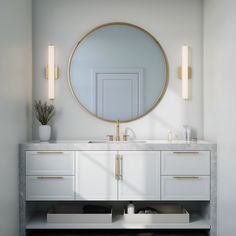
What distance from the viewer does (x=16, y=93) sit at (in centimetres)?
322

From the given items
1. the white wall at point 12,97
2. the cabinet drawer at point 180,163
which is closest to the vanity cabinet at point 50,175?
the white wall at point 12,97

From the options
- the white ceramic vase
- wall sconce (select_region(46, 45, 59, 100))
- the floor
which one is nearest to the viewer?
the floor

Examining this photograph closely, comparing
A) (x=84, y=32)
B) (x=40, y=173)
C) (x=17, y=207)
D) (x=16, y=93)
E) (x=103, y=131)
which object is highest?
(x=84, y=32)

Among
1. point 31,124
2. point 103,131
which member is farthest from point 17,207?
point 103,131

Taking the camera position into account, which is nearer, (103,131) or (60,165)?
(60,165)

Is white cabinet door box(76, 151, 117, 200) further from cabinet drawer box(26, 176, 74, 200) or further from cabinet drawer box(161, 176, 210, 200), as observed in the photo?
cabinet drawer box(161, 176, 210, 200)

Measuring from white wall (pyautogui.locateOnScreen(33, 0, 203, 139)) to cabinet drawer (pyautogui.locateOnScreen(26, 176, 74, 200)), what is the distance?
1.93 ft

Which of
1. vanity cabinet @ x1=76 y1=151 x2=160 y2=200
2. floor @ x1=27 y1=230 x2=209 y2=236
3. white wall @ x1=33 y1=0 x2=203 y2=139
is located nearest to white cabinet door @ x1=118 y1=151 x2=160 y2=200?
vanity cabinet @ x1=76 y1=151 x2=160 y2=200

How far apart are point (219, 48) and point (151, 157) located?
44.9 inches

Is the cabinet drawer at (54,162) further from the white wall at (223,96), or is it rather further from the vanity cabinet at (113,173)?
the white wall at (223,96)

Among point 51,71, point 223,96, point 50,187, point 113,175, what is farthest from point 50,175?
point 223,96

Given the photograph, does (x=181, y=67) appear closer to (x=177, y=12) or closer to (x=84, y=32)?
(x=177, y=12)

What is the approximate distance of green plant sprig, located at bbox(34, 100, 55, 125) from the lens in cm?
362

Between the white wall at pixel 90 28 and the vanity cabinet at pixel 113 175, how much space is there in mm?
494
